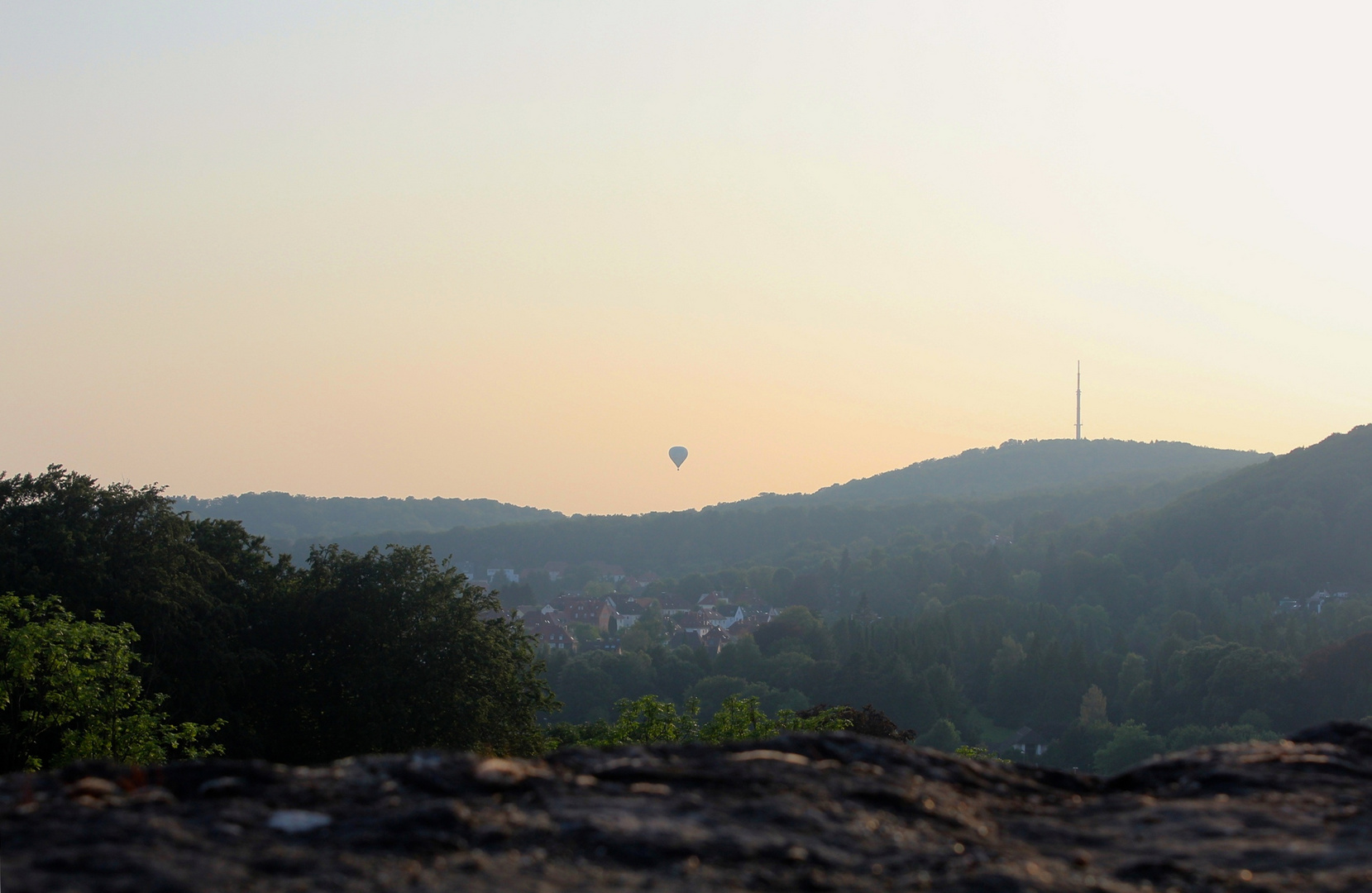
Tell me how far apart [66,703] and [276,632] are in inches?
494

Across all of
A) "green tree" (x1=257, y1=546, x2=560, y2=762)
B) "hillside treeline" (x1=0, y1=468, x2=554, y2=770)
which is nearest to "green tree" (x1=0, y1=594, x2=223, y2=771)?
"hillside treeline" (x1=0, y1=468, x2=554, y2=770)

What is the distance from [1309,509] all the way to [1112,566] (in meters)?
28.7

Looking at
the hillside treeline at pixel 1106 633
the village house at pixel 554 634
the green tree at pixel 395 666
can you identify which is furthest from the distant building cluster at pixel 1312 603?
the green tree at pixel 395 666

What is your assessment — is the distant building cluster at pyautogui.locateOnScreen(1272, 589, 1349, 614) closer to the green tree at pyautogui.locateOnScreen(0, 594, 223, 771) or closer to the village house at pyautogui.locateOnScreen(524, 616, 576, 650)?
the village house at pyautogui.locateOnScreen(524, 616, 576, 650)

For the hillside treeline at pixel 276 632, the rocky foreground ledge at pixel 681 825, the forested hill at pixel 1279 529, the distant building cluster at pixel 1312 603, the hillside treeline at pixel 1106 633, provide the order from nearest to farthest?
the rocky foreground ledge at pixel 681 825 → the hillside treeline at pixel 276 632 → the hillside treeline at pixel 1106 633 → the distant building cluster at pixel 1312 603 → the forested hill at pixel 1279 529

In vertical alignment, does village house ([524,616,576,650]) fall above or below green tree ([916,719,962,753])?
above

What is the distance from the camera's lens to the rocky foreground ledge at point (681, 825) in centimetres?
439

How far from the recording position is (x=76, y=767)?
17.4ft

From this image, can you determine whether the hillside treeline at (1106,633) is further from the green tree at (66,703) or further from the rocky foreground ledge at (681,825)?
the rocky foreground ledge at (681,825)

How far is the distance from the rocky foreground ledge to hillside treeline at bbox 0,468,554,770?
2182 centimetres

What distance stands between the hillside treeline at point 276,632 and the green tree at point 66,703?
384 cm

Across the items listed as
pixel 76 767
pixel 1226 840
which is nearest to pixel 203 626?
pixel 76 767

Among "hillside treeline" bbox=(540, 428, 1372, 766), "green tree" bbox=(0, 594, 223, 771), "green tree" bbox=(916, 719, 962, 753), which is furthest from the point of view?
"hillside treeline" bbox=(540, 428, 1372, 766)

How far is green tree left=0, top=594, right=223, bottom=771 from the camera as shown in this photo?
64.6 ft
